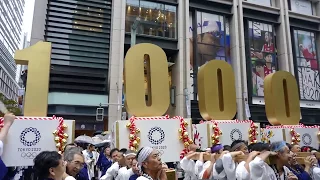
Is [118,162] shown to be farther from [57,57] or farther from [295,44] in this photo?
[295,44]

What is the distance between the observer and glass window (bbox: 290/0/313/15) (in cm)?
2752

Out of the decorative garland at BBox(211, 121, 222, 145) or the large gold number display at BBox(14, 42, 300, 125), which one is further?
the decorative garland at BBox(211, 121, 222, 145)

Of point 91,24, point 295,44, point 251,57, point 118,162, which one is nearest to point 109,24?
point 91,24

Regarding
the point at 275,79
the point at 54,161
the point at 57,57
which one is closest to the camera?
the point at 54,161

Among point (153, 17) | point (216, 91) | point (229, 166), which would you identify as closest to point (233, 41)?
point (153, 17)

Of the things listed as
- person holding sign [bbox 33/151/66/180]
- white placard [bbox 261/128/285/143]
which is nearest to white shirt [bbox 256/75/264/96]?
white placard [bbox 261/128/285/143]

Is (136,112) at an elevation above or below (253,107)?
below

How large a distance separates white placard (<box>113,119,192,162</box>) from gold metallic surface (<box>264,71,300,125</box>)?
4.30 metres

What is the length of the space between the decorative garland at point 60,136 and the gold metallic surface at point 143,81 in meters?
1.63

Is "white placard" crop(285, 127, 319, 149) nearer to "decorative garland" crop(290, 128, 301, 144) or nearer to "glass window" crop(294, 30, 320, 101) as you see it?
"decorative garland" crop(290, 128, 301, 144)

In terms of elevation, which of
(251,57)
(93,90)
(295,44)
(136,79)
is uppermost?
(295,44)

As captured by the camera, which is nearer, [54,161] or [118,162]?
[54,161]

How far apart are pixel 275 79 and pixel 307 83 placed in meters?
19.3

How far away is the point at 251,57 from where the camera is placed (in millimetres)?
24094
